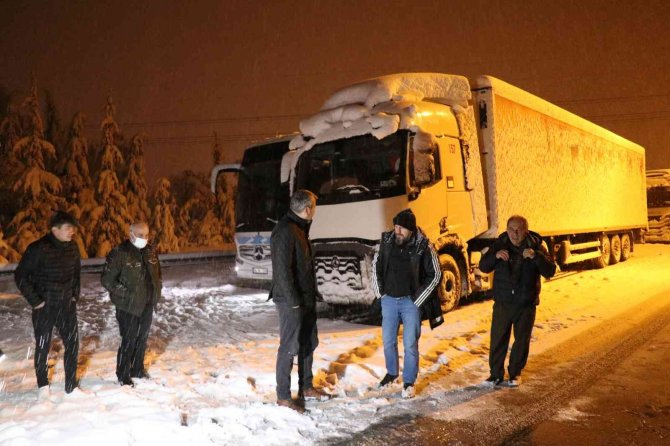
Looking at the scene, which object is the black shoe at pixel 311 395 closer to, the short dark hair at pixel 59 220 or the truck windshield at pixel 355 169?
the short dark hair at pixel 59 220

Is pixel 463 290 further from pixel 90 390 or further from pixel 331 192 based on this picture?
pixel 90 390

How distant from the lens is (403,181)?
8344 millimetres

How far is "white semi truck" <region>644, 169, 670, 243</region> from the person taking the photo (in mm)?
25812

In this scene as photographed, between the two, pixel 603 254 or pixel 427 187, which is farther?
pixel 603 254

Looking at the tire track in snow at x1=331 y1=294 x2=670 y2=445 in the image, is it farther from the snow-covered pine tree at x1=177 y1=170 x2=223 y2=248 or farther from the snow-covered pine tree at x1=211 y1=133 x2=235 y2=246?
the snow-covered pine tree at x1=211 y1=133 x2=235 y2=246

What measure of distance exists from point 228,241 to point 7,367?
46.1 metres

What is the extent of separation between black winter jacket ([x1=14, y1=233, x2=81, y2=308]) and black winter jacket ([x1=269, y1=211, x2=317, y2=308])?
2069 mm

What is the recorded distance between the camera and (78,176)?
1203 inches

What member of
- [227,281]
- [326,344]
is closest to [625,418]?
[326,344]

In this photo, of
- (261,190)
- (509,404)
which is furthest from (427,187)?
(261,190)

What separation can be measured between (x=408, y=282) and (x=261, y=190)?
838cm

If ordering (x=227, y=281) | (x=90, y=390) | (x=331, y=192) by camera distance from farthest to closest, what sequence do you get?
(x=227, y=281) < (x=331, y=192) < (x=90, y=390)

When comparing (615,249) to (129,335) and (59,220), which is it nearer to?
(129,335)

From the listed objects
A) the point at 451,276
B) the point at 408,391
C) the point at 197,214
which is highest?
the point at 197,214
